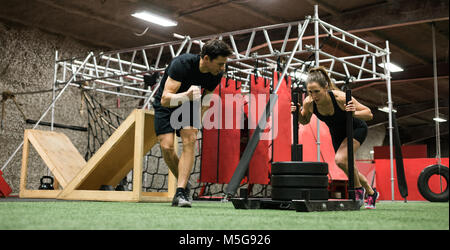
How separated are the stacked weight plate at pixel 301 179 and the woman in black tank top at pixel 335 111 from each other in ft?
1.73

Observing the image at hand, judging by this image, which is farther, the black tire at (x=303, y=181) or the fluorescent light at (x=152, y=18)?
the fluorescent light at (x=152, y=18)

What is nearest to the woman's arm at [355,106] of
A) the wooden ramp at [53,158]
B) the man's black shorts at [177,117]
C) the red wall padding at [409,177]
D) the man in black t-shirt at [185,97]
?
the man in black t-shirt at [185,97]

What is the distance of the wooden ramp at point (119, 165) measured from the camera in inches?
180

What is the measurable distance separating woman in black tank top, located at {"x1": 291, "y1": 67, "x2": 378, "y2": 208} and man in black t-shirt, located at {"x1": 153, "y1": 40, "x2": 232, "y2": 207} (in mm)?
682

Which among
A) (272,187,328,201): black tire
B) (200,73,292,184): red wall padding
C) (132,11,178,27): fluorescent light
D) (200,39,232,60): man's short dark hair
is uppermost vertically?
(132,11,178,27): fluorescent light

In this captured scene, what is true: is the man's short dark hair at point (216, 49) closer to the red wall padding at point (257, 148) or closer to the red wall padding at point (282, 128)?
the red wall padding at point (257, 148)

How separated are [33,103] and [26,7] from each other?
168 cm

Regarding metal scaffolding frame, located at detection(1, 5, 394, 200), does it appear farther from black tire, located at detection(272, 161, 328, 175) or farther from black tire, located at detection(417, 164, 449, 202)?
black tire, located at detection(272, 161, 328, 175)

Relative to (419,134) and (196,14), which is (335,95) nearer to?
(196,14)

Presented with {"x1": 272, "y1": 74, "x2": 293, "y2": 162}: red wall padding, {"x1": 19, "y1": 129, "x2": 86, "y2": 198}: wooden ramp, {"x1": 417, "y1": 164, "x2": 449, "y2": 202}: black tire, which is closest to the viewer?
{"x1": 272, "y1": 74, "x2": 293, "y2": 162}: red wall padding

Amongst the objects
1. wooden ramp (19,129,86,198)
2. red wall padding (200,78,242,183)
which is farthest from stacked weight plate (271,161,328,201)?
wooden ramp (19,129,86,198)

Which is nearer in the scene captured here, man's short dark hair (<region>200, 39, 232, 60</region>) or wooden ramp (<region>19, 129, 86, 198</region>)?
man's short dark hair (<region>200, 39, 232, 60</region>)

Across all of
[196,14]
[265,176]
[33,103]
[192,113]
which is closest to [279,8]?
[196,14]

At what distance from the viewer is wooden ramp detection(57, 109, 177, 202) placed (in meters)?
4.56
